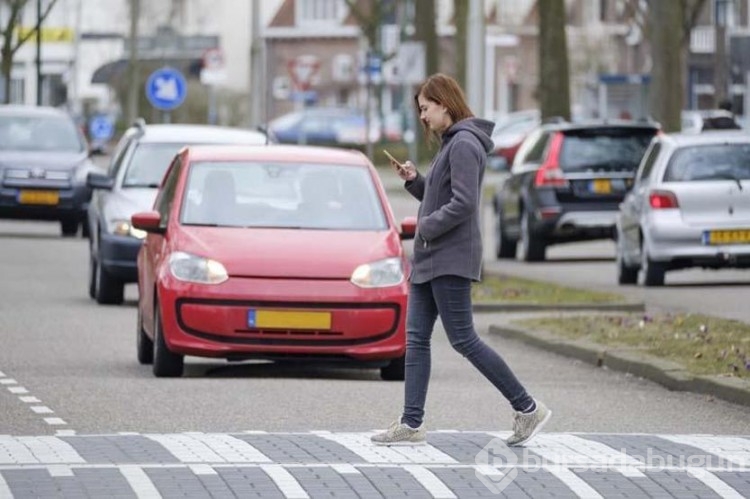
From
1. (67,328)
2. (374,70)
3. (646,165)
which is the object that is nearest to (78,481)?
(67,328)

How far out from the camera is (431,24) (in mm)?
58031

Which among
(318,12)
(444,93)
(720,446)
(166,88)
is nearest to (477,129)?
(444,93)

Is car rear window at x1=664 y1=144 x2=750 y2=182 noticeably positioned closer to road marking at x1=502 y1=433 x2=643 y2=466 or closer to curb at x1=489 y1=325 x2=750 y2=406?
curb at x1=489 y1=325 x2=750 y2=406

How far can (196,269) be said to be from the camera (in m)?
14.4

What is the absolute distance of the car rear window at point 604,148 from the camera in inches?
1141

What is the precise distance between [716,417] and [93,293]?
10431mm

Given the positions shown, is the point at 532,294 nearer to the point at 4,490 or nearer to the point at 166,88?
the point at 4,490

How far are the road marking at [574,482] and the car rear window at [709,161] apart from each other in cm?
1487

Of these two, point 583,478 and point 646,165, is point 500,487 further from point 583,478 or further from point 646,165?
point 646,165

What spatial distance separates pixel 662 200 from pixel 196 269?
10.6m

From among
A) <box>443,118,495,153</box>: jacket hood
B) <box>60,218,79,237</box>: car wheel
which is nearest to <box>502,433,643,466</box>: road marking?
<box>443,118,495,153</box>: jacket hood

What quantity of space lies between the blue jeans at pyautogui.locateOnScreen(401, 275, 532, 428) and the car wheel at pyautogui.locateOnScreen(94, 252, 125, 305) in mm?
10625

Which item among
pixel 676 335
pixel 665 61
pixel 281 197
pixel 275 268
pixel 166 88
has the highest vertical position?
pixel 665 61

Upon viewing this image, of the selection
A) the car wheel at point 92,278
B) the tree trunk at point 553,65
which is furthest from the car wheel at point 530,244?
the tree trunk at point 553,65
